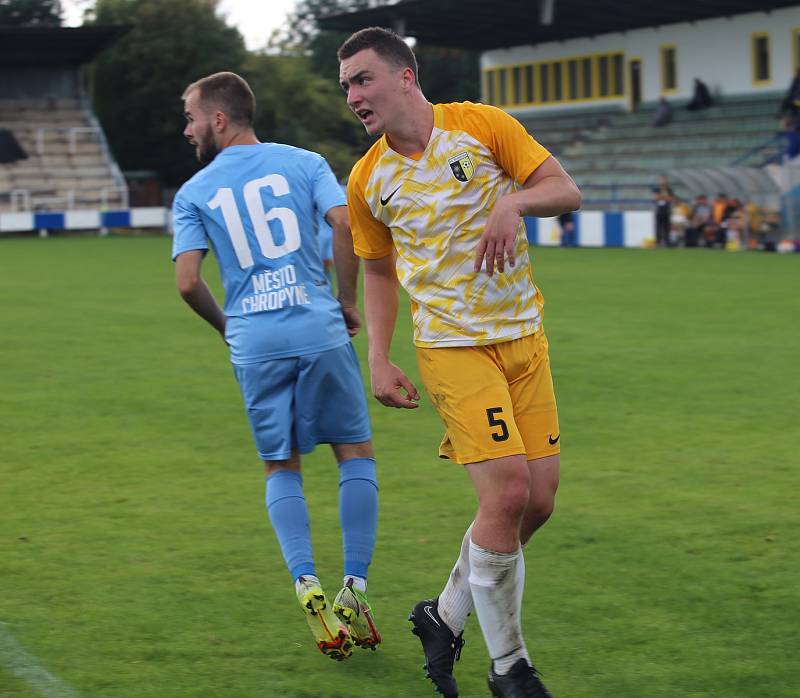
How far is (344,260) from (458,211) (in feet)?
2.58

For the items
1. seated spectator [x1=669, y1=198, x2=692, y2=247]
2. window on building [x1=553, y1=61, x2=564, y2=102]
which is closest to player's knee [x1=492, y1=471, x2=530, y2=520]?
seated spectator [x1=669, y1=198, x2=692, y2=247]

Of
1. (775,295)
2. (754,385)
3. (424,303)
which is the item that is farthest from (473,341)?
(775,295)

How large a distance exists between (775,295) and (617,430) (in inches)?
384

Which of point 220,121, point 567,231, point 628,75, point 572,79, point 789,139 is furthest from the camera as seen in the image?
point 572,79

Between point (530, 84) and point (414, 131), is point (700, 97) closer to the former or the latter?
point (530, 84)

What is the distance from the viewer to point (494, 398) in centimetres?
421

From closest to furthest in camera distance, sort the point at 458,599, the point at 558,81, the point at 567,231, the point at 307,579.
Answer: the point at 458,599 → the point at 307,579 → the point at 567,231 → the point at 558,81

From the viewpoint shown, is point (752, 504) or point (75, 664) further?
point (752, 504)

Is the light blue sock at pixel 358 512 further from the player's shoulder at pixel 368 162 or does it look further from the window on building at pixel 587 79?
the window on building at pixel 587 79

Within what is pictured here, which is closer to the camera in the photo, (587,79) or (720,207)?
(720,207)

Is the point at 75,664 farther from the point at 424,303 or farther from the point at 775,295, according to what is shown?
the point at 775,295

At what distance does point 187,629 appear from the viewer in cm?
506

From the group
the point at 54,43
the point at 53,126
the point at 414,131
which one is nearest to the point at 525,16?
the point at 54,43

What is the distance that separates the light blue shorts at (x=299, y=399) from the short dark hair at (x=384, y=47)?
1.17 metres
